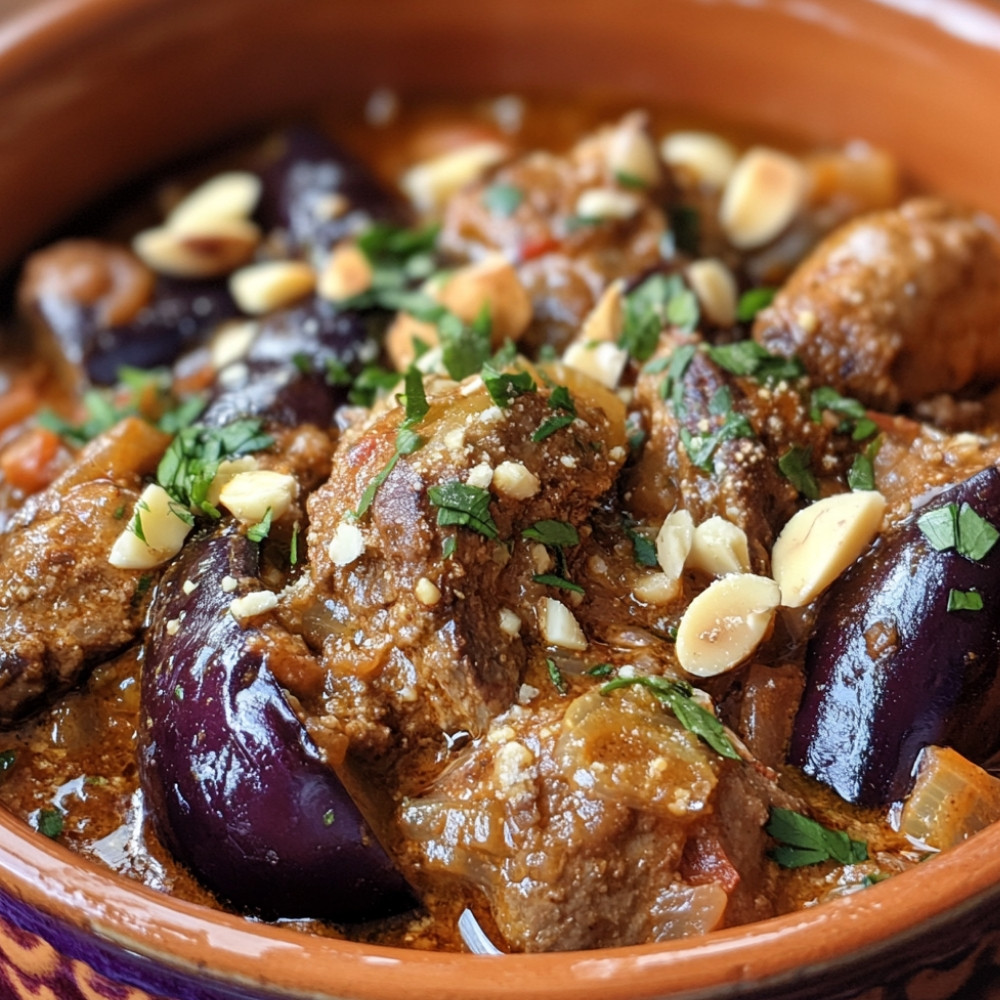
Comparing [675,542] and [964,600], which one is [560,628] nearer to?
[675,542]

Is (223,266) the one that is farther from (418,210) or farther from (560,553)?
(560,553)

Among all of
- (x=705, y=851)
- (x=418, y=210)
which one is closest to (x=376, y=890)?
(x=705, y=851)

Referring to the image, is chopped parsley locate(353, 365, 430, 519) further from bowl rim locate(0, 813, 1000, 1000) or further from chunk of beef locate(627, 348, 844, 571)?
bowl rim locate(0, 813, 1000, 1000)

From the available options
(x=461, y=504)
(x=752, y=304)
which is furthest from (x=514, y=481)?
(x=752, y=304)

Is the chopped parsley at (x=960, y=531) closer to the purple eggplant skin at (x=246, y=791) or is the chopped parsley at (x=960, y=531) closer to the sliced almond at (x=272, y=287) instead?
the purple eggplant skin at (x=246, y=791)

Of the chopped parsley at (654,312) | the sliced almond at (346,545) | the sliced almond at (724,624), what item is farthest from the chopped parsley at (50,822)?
the chopped parsley at (654,312)

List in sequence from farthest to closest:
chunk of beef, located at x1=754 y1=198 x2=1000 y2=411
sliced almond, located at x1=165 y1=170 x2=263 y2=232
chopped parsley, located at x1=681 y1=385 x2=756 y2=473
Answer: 1. sliced almond, located at x1=165 y1=170 x2=263 y2=232
2. chunk of beef, located at x1=754 y1=198 x2=1000 y2=411
3. chopped parsley, located at x1=681 y1=385 x2=756 y2=473

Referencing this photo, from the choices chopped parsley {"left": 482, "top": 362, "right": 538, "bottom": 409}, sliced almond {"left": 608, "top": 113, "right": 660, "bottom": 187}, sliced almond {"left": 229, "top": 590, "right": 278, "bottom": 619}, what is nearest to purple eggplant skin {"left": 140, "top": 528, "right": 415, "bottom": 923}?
sliced almond {"left": 229, "top": 590, "right": 278, "bottom": 619}
